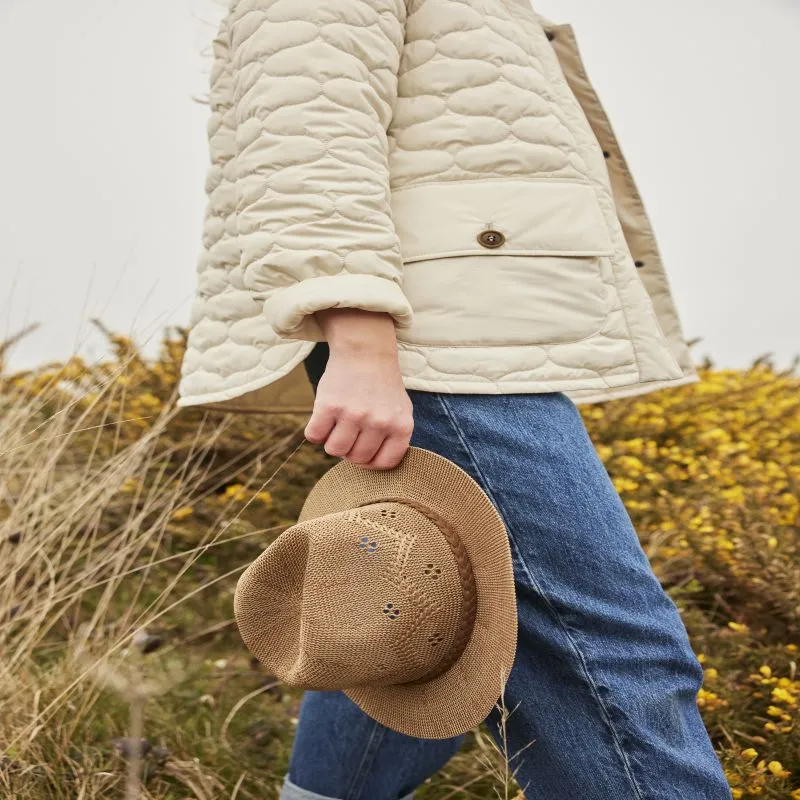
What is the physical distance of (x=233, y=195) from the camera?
1.28 metres

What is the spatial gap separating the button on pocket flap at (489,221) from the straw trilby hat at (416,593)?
0.26 meters

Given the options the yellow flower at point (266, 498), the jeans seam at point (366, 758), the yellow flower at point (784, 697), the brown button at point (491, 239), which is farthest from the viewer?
the yellow flower at point (266, 498)

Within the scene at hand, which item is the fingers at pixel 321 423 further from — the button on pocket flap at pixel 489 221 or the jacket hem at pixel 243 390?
the button on pocket flap at pixel 489 221

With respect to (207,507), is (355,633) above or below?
above

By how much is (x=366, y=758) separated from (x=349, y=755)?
0.03 metres

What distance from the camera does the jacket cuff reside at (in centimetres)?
99

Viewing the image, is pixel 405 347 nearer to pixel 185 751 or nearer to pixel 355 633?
pixel 355 633

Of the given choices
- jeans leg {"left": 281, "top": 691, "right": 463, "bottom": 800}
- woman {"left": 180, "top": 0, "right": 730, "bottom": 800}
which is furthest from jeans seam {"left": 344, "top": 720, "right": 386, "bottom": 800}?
woman {"left": 180, "top": 0, "right": 730, "bottom": 800}

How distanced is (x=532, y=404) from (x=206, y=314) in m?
0.54

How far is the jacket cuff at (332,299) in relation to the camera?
0.99 metres

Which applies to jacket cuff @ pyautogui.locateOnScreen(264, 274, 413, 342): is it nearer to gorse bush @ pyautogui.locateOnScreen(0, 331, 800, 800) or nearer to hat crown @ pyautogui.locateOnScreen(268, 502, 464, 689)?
hat crown @ pyautogui.locateOnScreen(268, 502, 464, 689)

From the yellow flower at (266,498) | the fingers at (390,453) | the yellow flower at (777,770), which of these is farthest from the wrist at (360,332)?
the yellow flower at (266,498)

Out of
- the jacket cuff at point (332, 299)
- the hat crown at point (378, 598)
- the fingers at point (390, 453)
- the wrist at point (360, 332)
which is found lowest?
the hat crown at point (378, 598)

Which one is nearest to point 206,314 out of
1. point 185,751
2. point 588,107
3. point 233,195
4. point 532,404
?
point 233,195
